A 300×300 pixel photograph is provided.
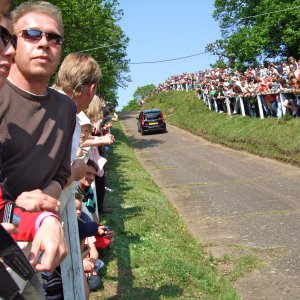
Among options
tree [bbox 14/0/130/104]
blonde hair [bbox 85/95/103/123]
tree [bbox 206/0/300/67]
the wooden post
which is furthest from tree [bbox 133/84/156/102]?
the wooden post

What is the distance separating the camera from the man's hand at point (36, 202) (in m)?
1.90

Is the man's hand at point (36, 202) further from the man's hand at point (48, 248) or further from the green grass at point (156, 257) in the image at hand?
the green grass at point (156, 257)

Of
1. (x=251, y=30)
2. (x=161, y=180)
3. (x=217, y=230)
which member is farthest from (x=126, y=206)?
(x=251, y=30)

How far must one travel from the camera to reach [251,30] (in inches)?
1454

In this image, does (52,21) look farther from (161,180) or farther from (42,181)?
(161,180)

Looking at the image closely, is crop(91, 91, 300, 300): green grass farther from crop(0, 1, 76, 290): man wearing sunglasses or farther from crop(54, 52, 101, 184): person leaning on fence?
crop(0, 1, 76, 290): man wearing sunglasses

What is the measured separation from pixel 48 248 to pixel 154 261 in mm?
3517

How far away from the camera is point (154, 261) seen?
5.07m

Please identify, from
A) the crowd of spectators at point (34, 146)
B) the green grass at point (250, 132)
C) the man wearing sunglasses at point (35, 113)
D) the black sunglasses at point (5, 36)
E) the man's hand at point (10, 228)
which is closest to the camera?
the man's hand at point (10, 228)

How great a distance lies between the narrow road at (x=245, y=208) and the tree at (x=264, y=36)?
62.6 ft

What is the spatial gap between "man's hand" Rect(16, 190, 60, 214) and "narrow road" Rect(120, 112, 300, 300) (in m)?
3.32

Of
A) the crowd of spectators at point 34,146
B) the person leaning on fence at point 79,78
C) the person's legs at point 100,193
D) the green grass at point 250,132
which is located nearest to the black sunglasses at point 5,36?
the crowd of spectators at point 34,146

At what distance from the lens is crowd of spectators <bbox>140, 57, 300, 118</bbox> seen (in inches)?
647

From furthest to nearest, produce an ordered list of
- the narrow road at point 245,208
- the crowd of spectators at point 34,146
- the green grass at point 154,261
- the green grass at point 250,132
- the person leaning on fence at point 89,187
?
the green grass at point 250,132 → the narrow road at point 245,208 → the person leaning on fence at point 89,187 → the green grass at point 154,261 → the crowd of spectators at point 34,146
